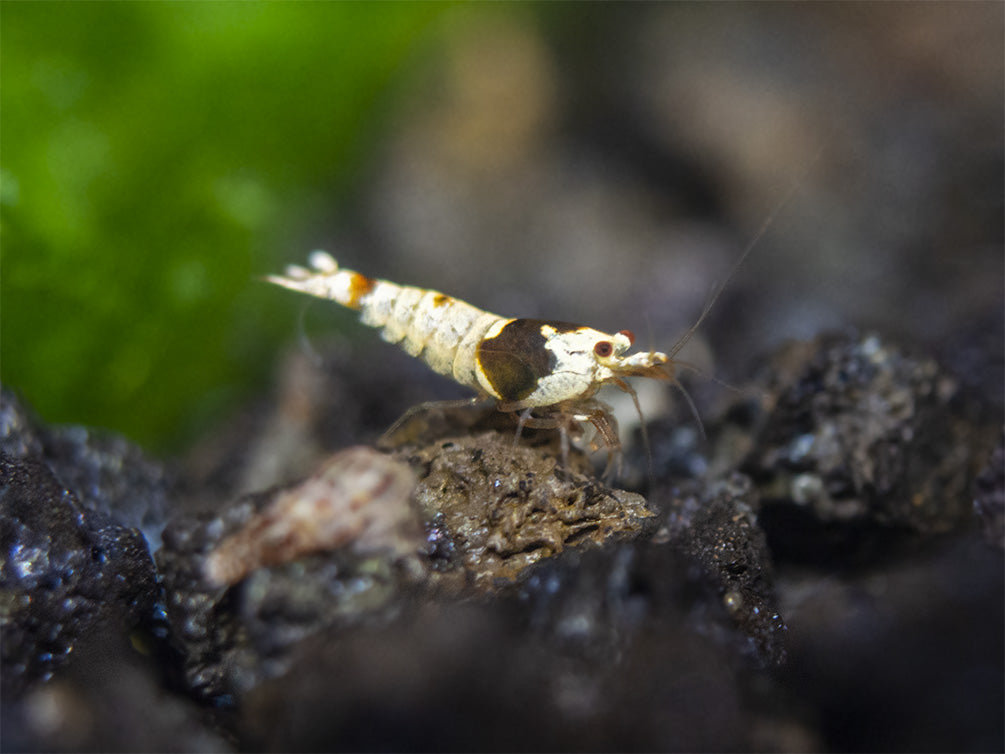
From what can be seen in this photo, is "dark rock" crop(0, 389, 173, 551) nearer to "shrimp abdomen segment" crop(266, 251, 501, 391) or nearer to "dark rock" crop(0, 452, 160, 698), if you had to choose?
"dark rock" crop(0, 452, 160, 698)

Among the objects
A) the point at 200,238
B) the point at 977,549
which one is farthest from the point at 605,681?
the point at 200,238

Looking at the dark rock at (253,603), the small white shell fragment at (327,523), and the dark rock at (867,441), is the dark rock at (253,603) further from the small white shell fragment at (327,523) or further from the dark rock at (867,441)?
the dark rock at (867,441)

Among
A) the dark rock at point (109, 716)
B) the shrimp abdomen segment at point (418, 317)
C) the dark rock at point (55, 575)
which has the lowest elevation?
the dark rock at point (55, 575)

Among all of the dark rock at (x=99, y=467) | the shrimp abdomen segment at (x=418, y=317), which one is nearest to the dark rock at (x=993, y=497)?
the shrimp abdomen segment at (x=418, y=317)

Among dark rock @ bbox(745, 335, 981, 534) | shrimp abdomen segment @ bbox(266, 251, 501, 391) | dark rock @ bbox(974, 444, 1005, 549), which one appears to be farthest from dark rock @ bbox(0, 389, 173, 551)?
dark rock @ bbox(974, 444, 1005, 549)

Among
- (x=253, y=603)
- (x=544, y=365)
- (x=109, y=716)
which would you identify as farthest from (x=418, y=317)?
(x=109, y=716)

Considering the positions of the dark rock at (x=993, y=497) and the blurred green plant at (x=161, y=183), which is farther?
the blurred green plant at (x=161, y=183)
